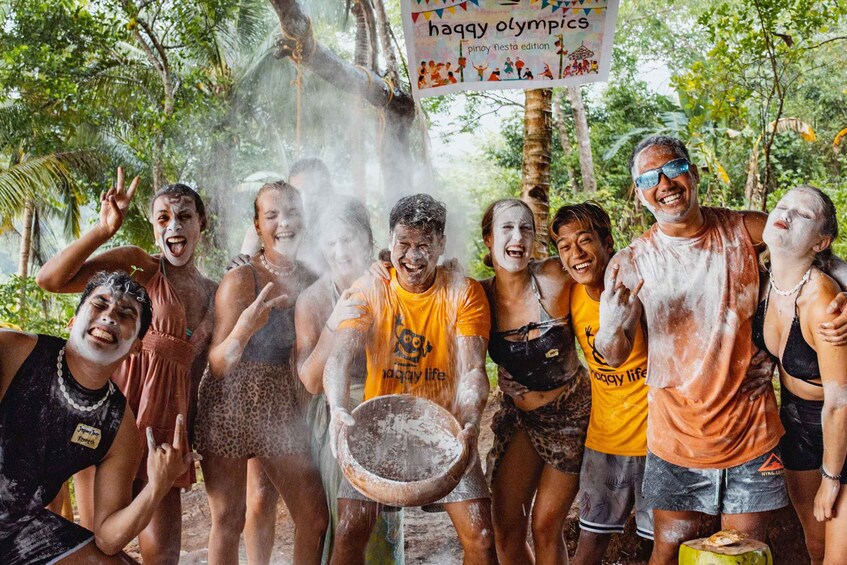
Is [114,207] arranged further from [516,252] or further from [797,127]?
[797,127]

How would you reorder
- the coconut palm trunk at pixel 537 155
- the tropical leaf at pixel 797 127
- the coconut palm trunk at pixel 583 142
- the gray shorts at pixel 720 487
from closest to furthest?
1. the gray shorts at pixel 720 487
2. the coconut palm trunk at pixel 537 155
3. the tropical leaf at pixel 797 127
4. the coconut palm trunk at pixel 583 142

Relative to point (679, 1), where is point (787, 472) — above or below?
below

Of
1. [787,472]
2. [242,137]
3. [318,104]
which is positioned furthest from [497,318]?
[242,137]

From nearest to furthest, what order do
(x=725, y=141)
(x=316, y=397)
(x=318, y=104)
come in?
(x=316, y=397) < (x=318, y=104) < (x=725, y=141)

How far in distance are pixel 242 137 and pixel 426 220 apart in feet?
9.61

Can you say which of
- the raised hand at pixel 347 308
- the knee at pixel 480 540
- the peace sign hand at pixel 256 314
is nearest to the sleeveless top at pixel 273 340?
the peace sign hand at pixel 256 314

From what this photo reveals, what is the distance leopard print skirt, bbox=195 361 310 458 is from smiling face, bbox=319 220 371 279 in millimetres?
553

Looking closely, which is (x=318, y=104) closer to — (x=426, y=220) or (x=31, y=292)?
(x=426, y=220)

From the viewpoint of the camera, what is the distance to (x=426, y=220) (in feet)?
10.4

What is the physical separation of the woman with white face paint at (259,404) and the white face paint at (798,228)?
2.10 metres

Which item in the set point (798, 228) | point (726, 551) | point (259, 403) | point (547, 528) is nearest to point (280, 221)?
point (259, 403)

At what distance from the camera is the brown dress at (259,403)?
130 inches

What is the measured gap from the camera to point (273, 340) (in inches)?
136

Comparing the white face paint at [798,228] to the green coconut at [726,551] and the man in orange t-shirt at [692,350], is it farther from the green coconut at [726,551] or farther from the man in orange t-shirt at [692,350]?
the green coconut at [726,551]
